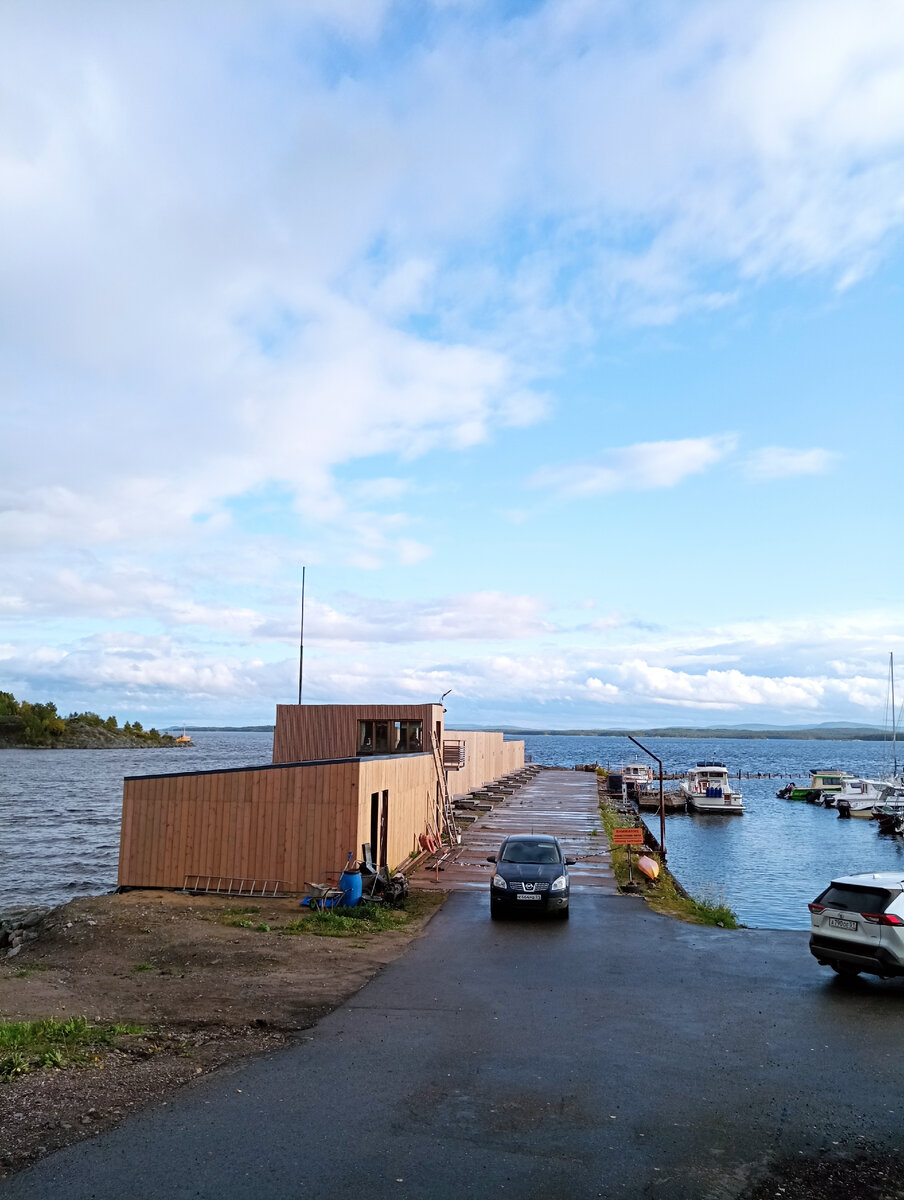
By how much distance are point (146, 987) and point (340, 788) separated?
25.4 ft

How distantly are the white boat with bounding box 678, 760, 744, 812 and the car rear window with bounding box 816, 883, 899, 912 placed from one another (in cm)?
5588

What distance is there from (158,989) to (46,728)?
180784 mm

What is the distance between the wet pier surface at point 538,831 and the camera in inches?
910

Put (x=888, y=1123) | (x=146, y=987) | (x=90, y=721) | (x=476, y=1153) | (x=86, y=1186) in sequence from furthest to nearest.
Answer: (x=90, y=721)
(x=146, y=987)
(x=888, y=1123)
(x=476, y=1153)
(x=86, y=1186)

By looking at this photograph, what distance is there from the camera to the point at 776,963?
49.5ft

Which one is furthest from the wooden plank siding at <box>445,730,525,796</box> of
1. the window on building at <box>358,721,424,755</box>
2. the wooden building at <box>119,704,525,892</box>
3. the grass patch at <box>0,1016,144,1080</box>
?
the grass patch at <box>0,1016,144,1080</box>

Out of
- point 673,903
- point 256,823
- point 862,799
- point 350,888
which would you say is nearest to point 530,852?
point 673,903

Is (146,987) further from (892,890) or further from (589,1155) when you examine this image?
(892,890)

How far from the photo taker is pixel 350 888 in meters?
18.8

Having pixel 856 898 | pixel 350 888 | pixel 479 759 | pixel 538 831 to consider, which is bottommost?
pixel 538 831

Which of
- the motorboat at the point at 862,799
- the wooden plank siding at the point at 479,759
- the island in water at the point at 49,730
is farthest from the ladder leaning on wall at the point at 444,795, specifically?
the island in water at the point at 49,730

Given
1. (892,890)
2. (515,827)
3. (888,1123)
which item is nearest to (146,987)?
(888,1123)

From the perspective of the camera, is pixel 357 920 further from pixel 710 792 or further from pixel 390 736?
pixel 710 792

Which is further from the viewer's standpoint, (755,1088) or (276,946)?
(276,946)
